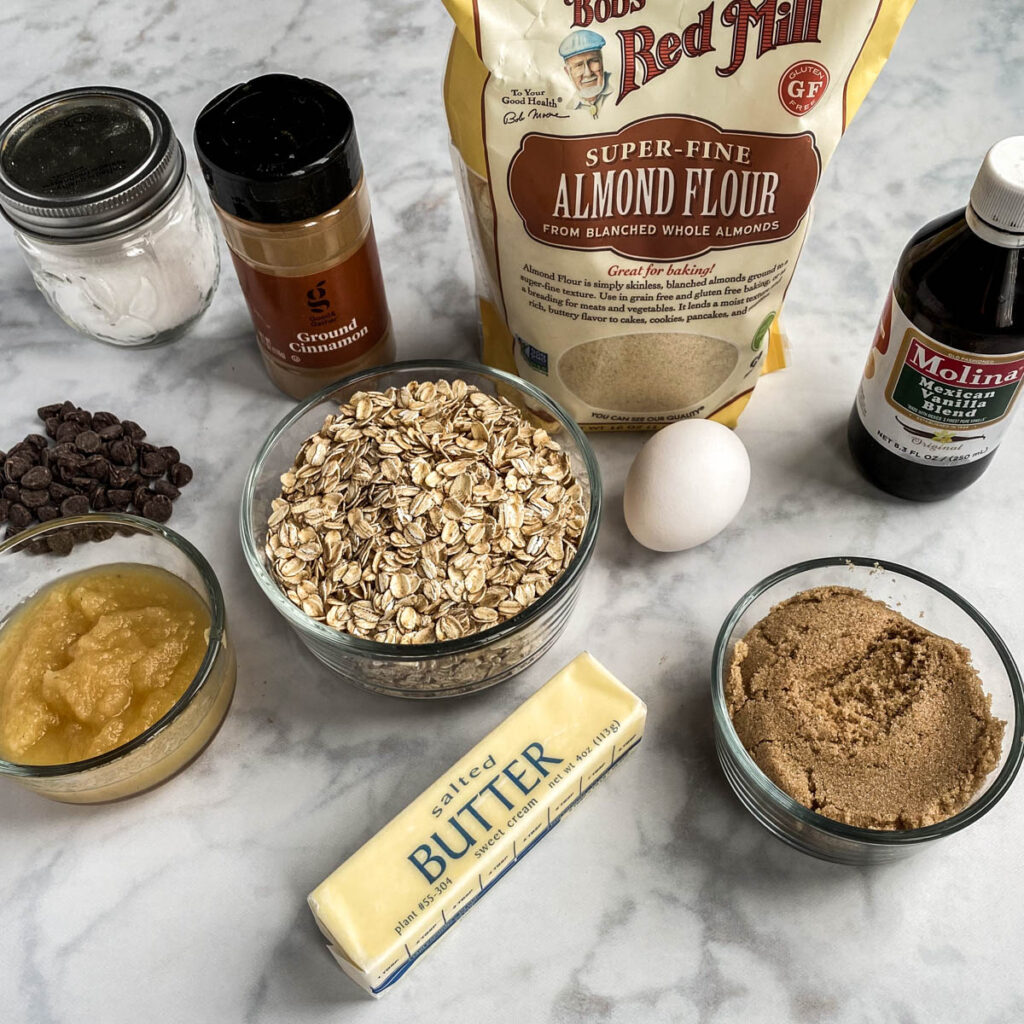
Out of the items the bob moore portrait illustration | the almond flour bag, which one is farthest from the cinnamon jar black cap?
the bob moore portrait illustration

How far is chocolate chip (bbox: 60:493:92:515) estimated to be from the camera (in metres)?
1.24

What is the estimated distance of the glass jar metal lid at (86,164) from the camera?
3.94 feet

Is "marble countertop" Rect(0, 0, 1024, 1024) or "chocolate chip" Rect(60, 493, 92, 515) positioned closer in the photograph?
"marble countertop" Rect(0, 0, 1024, 1024)

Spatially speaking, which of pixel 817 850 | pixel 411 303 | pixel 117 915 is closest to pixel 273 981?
pixel 117 915

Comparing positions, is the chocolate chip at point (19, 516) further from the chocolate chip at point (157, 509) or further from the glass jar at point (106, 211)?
the glass jar at point (106, 211)

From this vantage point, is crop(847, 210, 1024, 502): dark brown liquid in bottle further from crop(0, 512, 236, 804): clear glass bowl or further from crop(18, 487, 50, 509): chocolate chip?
crop(18, 487, 50, 509): chocolate chip

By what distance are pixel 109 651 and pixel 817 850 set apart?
0.67 metres

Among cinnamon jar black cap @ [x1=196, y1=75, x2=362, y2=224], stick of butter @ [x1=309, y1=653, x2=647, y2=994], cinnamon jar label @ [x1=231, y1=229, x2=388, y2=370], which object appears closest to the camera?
stick of butter @ [x1=309, y1=653, x2=647, y2=994]

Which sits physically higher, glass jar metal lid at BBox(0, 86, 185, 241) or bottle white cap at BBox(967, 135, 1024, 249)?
bottle white cap at BBox(967, 135, 1024, 249)

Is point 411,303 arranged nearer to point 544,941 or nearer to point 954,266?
point 954,266

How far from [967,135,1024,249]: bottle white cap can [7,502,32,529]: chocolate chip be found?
1.00m

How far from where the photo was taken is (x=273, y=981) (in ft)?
3.29

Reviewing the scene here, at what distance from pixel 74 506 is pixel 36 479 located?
2.1 inches

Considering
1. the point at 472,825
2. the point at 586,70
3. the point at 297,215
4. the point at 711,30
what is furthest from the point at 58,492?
the point at 711,30
